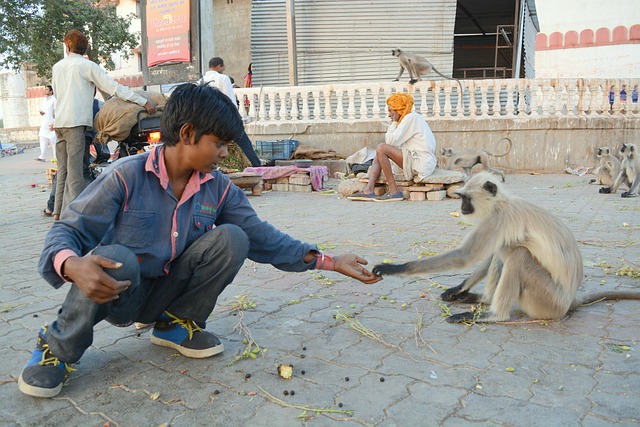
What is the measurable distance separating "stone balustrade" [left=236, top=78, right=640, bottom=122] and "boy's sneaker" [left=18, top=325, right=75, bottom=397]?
33.3 ft

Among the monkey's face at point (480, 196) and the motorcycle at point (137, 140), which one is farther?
the motorcycle at point (137, 140)

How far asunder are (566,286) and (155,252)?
225cm

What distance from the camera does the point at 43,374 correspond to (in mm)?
2404

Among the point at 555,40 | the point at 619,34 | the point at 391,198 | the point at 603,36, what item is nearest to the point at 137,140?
the point at 391,198

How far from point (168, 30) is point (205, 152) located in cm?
1126

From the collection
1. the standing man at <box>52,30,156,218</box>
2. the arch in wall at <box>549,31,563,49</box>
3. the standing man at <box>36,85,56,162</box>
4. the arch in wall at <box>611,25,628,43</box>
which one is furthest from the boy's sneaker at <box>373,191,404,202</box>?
the arch in wall at <box>611,25,628,43</box>

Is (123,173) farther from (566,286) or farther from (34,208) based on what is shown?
(34,208)

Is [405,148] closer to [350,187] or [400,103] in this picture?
[400,103]

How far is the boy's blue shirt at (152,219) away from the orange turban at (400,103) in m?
5.65

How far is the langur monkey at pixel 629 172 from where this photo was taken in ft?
29.0

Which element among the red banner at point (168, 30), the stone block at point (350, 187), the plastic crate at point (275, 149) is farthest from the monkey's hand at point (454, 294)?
the red banner at point (168, 30)

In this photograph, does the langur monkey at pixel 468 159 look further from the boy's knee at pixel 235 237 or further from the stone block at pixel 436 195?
the boy's knee at pixel 235 237

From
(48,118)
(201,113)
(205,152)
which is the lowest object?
(205,152)

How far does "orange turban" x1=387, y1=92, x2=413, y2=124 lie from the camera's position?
8211 mm
